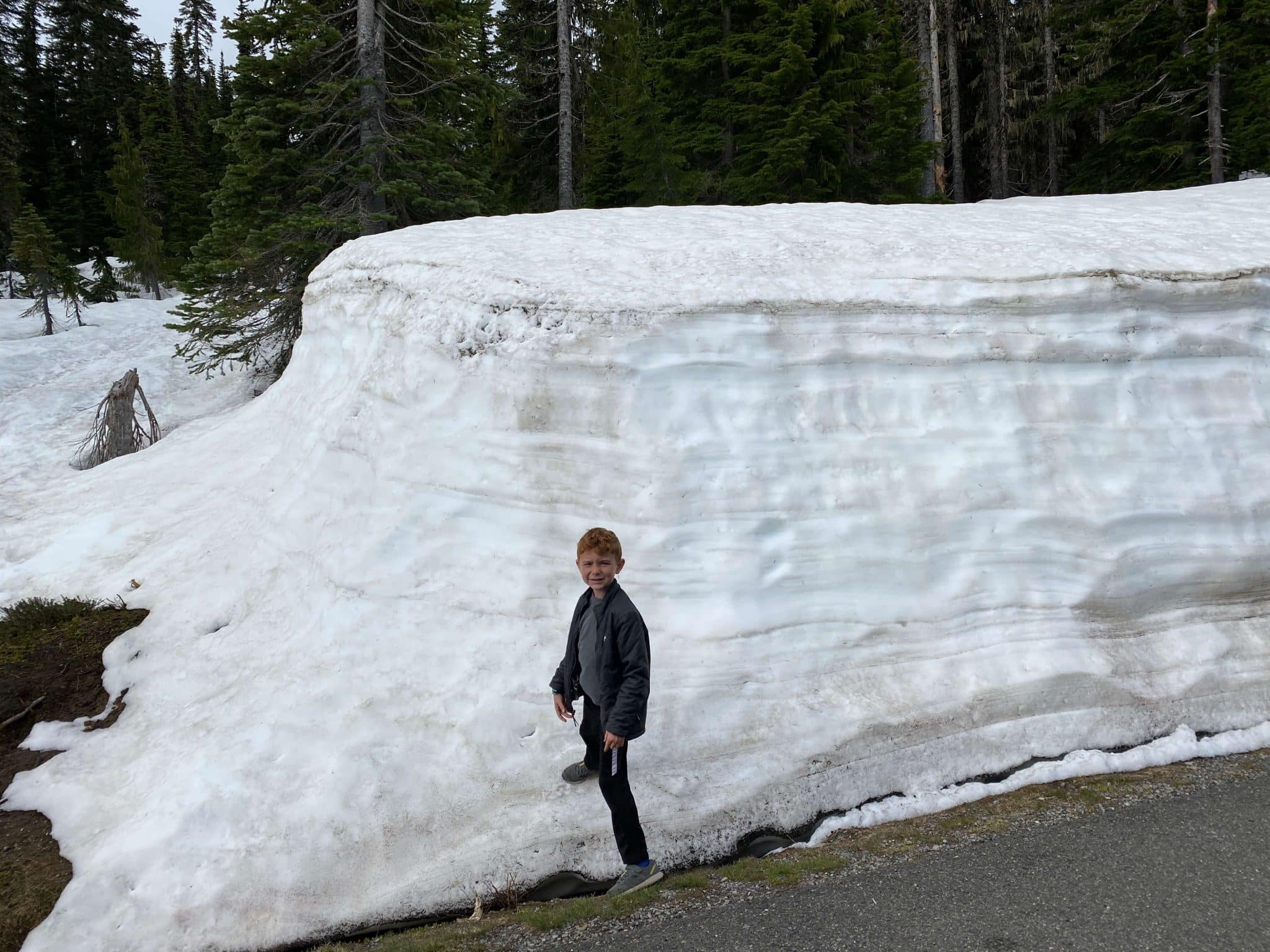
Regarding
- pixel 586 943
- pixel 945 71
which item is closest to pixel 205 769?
pixel 586 943

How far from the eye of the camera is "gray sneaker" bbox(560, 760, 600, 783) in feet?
14.6

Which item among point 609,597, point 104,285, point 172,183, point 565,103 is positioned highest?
point 172,183

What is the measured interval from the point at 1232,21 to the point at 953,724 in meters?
18.6

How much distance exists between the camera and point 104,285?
3422 cm

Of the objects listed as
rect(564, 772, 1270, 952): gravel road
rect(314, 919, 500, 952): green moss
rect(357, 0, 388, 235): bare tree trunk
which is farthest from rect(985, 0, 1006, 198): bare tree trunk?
rect(314, 919, 500, 952): green moss

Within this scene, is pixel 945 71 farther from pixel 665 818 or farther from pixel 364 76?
pixel 665 818

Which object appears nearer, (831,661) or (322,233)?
(831,661)

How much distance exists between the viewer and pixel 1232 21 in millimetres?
16312

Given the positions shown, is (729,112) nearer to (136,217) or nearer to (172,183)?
(136,217)

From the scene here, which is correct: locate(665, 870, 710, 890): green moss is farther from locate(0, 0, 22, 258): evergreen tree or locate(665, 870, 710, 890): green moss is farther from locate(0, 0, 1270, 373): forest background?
locate(0, 0, 22, 258): evergreen tree

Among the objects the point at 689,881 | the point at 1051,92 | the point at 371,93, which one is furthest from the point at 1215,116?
the point at 689,881

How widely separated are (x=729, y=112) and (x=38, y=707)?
1800cm

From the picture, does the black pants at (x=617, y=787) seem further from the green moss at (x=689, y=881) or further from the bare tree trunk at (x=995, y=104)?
the bare tree trunk at (x=995, y=104)

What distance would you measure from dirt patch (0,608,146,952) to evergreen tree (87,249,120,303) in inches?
1161
